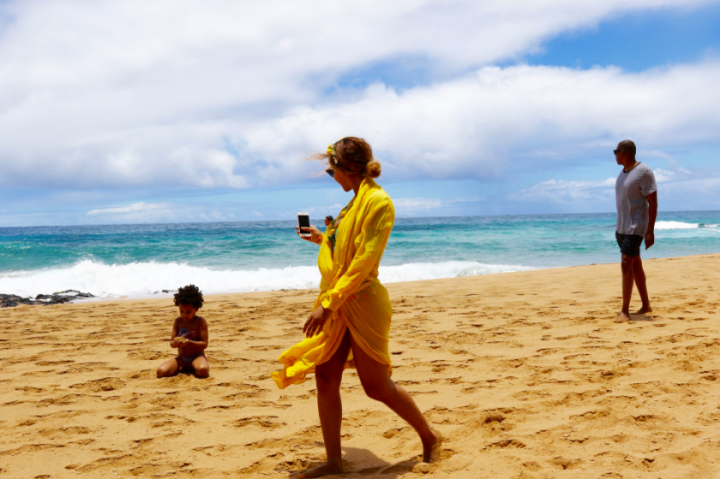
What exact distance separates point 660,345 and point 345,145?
3890 mm

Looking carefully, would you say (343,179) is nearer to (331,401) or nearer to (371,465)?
(331,401)

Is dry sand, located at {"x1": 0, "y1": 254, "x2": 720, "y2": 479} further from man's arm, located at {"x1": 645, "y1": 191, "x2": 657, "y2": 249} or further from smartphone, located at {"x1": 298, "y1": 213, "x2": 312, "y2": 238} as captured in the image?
smartphone, located at {"x1": 298, "y1": 213, "x2": 312, "y2": 238}

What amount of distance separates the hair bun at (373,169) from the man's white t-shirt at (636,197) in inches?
175

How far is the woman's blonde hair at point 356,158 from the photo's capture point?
2.62 m

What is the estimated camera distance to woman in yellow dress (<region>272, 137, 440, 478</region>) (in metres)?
2.48

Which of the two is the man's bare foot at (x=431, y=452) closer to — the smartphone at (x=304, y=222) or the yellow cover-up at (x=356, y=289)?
the yellow cover-up at (x=356, y=289)

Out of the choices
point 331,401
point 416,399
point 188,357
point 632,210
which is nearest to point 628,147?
point 632,210

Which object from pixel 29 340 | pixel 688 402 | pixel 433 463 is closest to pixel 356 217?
pixel 433 463

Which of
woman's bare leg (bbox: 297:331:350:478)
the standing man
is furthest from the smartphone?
the standing man

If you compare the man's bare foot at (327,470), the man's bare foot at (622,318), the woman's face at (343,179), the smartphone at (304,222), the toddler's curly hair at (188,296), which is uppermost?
the woman's face at (343,179)

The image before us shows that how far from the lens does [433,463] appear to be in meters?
2.84

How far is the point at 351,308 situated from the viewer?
8.39 feet

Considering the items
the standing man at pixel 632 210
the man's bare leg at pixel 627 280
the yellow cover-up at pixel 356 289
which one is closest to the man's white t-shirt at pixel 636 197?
the standing man at pixel 632 210

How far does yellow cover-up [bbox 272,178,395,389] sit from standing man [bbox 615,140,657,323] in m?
4.38
